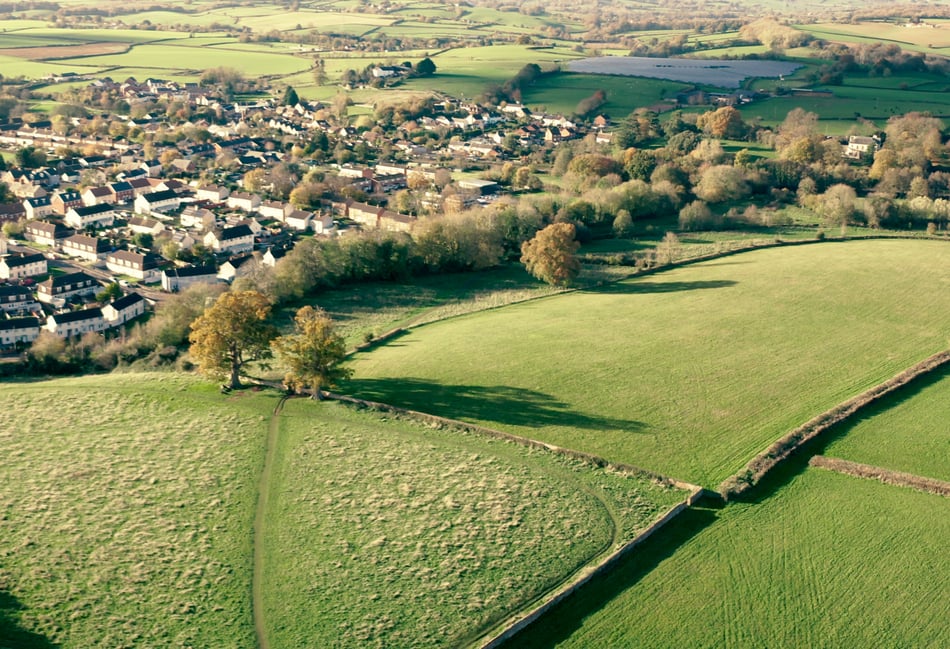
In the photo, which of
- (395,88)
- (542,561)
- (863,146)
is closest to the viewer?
(542,561)

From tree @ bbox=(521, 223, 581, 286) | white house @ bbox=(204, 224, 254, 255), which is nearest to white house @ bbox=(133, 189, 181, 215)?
white house @ bbox=(204, 224, 254, 255)

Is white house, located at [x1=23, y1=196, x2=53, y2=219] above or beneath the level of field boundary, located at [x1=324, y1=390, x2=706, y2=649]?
above

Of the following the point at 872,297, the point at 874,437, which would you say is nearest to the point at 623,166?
the point at 872,297

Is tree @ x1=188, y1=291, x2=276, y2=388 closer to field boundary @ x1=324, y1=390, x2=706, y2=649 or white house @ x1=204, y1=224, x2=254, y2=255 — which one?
field boundary @ x1=324, y1=390, x2=706, y2=649

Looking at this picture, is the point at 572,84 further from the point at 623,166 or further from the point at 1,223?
the point at 1,223

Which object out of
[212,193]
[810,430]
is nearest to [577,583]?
[810,430]

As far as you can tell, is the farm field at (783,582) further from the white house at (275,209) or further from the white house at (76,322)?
the white house at (275,209)

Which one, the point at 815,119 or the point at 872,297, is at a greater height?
the point at 815,119
